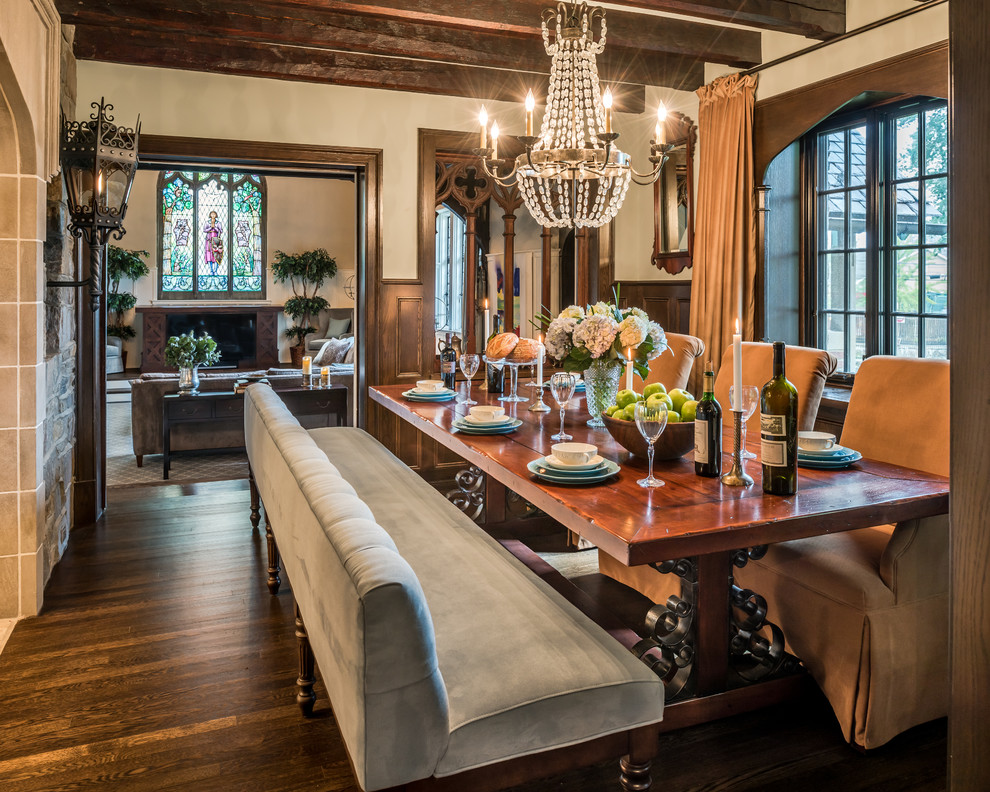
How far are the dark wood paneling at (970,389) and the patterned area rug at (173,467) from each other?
16.4 feet

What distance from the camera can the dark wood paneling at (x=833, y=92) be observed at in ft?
10.4

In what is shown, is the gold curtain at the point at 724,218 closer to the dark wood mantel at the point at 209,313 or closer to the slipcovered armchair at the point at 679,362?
the slipcovered armchair at the point at 679,362

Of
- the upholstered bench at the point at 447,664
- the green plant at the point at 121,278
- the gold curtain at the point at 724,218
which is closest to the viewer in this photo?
the upholstered bench at the point at 447,664

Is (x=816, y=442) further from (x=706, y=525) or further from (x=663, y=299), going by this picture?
(x=663, y=299)

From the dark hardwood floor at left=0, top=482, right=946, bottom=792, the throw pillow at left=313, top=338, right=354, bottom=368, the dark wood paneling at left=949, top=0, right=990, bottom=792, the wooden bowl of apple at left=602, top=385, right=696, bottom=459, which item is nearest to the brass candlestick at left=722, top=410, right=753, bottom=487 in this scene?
the wooden bowl of apple at left=602, top=385, right=696, bottom=459

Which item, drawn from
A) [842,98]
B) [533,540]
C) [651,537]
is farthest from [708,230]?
[651,537]

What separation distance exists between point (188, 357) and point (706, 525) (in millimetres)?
5076

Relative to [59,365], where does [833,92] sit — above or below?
above

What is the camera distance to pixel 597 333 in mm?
2445

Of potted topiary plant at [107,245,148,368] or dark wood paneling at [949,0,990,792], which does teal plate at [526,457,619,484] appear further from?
potted topiary plant at [107,245,148,368]

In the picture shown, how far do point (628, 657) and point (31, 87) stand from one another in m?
2.82

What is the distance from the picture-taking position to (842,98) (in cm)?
366

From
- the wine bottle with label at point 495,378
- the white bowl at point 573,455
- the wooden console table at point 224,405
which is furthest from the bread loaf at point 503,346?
the wooden console table at point 224,405

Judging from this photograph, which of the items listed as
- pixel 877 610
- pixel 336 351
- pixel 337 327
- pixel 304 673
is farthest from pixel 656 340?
pixel 337 327
